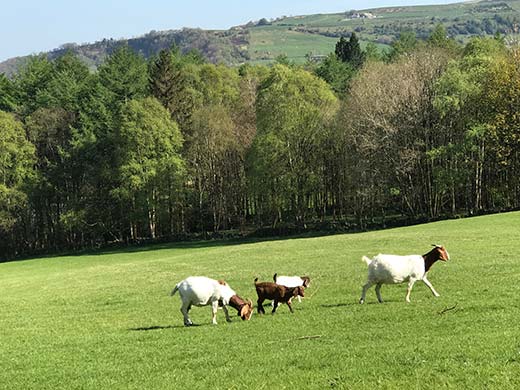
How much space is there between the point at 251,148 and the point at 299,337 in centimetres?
6044

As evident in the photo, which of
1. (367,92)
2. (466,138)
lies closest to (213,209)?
(367,92)

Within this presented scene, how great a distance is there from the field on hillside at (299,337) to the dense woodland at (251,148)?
34.7 meters

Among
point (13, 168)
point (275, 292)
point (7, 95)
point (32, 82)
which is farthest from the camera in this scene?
point (32, 82)

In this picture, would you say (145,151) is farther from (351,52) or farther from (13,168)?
(351,52)

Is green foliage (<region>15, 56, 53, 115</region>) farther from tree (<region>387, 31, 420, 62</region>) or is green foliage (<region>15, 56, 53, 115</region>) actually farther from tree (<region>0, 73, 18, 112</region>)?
tree (<region>387, 31, 420, 62</region>)

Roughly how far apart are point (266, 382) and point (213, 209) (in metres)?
72.9

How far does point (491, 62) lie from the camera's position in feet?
221

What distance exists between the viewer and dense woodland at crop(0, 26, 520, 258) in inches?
2628

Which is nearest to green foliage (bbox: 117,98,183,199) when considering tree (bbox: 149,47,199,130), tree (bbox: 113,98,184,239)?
tree (bbox: 113,98,184,239)

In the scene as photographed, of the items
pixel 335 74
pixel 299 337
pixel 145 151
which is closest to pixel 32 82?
pixel 145 151

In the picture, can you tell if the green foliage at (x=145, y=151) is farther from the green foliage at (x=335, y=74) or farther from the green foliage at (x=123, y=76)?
the green foliage at (x=335, y=74)

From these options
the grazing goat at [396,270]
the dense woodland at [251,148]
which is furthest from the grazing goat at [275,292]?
the dense woodland at [251,148]

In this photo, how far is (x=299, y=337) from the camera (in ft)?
53.3

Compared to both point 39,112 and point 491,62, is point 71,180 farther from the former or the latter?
point 491,62
